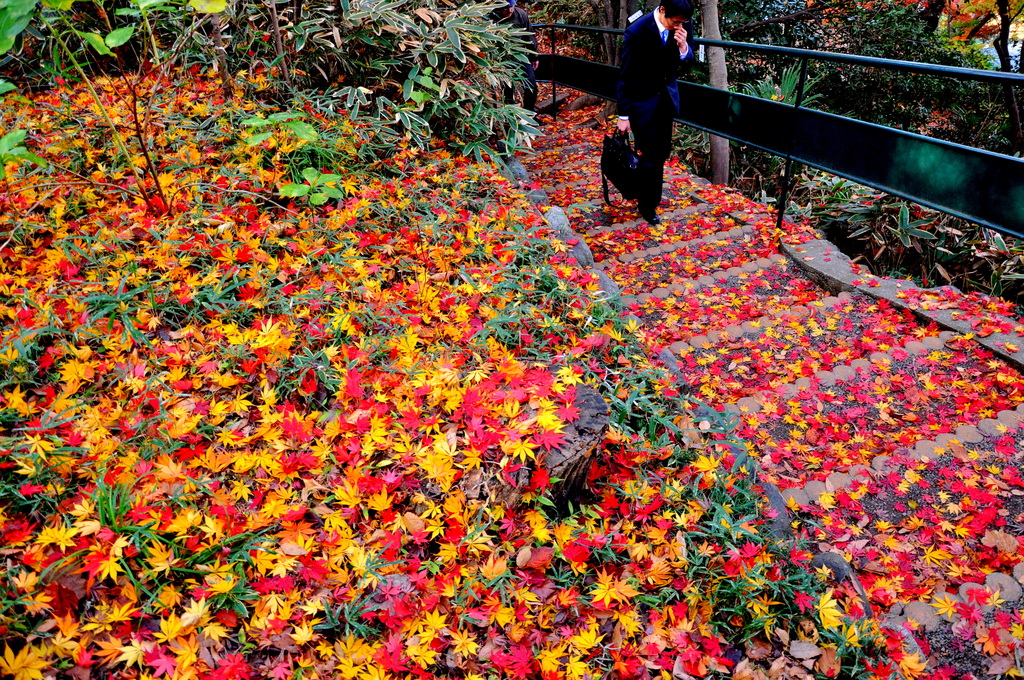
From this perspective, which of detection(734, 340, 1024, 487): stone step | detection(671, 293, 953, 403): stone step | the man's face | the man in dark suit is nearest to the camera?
detection(734, 340, 1024, 487): stone step

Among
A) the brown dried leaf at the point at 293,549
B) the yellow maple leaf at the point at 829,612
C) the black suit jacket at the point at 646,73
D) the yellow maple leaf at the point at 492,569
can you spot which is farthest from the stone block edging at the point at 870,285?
the brown dried leaf at the point at 293,549

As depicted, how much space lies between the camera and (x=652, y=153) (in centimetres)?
477

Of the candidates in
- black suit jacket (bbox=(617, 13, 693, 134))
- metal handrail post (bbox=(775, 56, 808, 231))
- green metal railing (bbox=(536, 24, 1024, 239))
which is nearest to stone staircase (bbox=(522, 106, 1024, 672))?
metal handrail post (bbox=(775, 56, 808, 231))

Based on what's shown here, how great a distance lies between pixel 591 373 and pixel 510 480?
71 cm

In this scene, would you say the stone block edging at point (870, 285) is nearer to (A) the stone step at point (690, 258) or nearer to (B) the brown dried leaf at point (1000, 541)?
(A) the stone step at point (690, 258)

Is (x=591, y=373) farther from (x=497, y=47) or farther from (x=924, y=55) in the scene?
(x=924, y=55)

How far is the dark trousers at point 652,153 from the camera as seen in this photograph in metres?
4.61

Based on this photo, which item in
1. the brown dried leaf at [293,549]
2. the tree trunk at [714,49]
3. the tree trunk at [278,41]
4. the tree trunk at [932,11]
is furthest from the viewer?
the tree trunk at [932,11]

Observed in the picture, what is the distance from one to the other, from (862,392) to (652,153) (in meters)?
2.41

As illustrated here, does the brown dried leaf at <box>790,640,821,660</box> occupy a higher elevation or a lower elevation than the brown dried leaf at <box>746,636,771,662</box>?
lower

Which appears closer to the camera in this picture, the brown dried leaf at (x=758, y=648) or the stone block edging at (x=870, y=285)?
the brown dried leaf at (x=758, y=648)

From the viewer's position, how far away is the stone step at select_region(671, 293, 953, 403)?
349cm

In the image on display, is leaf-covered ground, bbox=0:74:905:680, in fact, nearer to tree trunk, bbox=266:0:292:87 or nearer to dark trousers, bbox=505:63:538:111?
tree trunk, bbox=266:0:292:87

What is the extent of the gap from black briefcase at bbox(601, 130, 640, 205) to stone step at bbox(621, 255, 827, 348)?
98 centimetres
